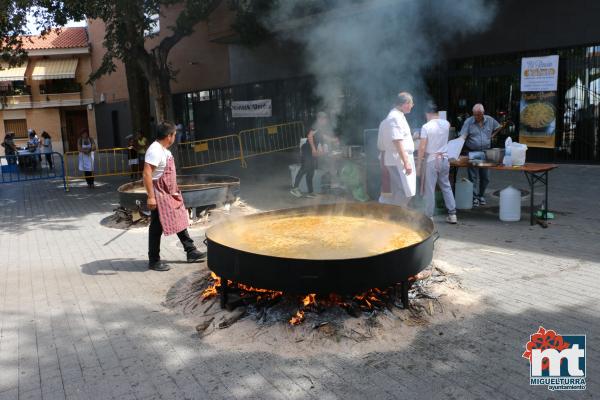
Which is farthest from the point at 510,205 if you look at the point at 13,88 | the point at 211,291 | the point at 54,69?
the point at 13,88

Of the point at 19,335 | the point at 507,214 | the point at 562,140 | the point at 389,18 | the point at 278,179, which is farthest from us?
the point at 278,179

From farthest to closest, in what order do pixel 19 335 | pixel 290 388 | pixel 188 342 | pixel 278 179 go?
pixel 278 179, pixel 19 335, pixel 188 342, pixel 290 388

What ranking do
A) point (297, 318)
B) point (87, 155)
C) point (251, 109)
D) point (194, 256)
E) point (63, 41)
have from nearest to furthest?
point (297, 318), point (194, 256), point (87, 155), point (251, 109), point (63, 41)

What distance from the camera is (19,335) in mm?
4332

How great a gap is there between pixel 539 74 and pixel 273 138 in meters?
9.66

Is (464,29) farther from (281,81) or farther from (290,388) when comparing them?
(290,388)

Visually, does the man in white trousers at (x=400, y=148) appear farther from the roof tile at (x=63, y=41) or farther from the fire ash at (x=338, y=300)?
the roof tile at (x=63, y=41)

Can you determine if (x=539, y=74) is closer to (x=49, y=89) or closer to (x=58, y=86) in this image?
(x=58, y=86)

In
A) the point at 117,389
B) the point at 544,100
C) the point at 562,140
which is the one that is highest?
the point at 544,100

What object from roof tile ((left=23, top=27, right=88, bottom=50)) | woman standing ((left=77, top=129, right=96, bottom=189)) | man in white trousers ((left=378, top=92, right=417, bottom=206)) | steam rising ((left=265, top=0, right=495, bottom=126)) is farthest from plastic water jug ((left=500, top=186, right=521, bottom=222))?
roof tile ((left=23, top=27, right=88, bottom=50))

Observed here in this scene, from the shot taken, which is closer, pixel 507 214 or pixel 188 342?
→ pixel 188 342

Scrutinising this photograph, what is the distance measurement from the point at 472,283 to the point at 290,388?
2560mm

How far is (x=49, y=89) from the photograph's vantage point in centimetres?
3569

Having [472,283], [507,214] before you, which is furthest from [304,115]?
[472,283]
